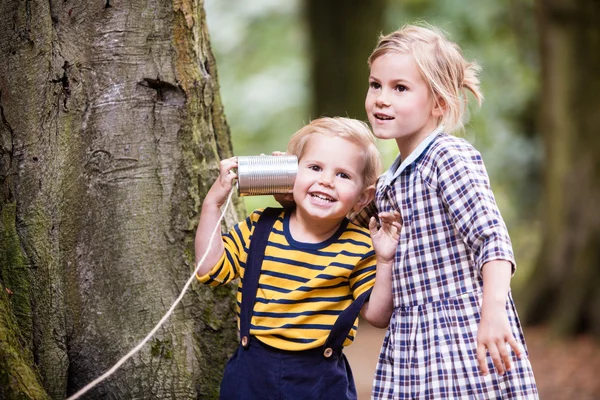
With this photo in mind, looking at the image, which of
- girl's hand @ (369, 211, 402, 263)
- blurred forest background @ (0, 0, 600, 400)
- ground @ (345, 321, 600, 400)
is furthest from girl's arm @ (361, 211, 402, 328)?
ground @ (345, 321, 600, 400)

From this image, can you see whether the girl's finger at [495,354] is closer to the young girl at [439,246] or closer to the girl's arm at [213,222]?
the young girl at [439,246]

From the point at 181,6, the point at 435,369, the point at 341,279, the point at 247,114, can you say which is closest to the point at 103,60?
the point at 181,6

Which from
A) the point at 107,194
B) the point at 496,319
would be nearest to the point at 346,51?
the point at 107,194

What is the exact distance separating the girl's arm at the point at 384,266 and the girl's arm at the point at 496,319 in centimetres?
44

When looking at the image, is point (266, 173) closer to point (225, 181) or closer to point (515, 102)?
point (225, 181)

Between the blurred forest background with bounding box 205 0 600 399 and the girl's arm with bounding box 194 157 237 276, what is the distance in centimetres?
257

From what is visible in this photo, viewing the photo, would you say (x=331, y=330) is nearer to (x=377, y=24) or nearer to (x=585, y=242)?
(x=585, y=242)

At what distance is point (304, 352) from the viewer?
2.81 meters

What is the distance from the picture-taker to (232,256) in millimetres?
2943

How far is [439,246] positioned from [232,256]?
0.81 m

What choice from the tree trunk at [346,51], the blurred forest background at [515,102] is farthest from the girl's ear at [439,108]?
the tree trunk at [346,51]

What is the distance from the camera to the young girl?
98.4 inches

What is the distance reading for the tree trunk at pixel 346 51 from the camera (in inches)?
409

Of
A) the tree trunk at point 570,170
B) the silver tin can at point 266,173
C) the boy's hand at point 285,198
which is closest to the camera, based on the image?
the silver tin can at point 266,173
